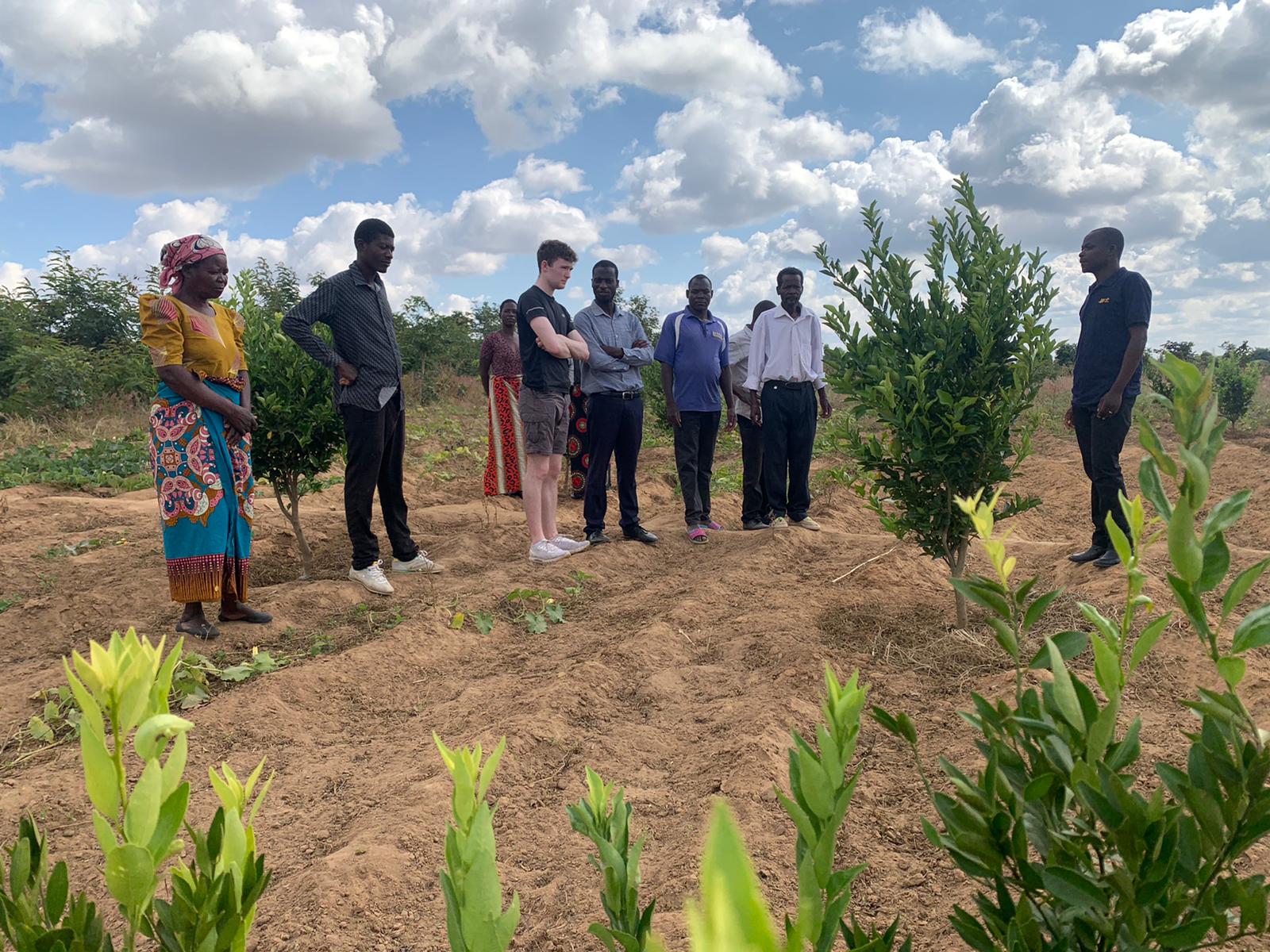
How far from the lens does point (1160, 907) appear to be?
0.80 meters

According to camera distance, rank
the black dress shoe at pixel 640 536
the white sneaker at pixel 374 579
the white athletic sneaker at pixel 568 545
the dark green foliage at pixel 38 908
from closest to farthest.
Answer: the dark green foliage at pixel 38 908, the white sneaker at pixel 374 579, the white athletic sneaker at pixel 568 545, the black dress shoe at pixel 640 536

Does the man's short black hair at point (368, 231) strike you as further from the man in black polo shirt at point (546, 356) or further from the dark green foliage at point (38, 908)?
the dark green foliage at point (38, 908)

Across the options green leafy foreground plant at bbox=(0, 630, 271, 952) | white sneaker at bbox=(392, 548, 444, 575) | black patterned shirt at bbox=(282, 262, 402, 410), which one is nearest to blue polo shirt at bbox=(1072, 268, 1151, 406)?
black patterned shirt at bbox=(282, 262, 402, 410)

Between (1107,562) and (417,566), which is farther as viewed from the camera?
(417,566)

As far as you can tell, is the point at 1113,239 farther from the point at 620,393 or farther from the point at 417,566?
the point at 417,566

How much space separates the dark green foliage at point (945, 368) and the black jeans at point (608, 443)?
2.25 metres

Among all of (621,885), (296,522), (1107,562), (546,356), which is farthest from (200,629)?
(1107,562)

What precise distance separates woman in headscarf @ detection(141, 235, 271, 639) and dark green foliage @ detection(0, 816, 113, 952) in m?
3.47

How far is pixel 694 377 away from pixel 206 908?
5.75 metres

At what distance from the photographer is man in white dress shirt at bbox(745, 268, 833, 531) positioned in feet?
20.0

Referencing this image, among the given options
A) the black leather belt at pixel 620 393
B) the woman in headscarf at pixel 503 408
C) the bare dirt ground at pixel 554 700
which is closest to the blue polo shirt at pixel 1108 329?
the bare dirt ground at pixel 554 700

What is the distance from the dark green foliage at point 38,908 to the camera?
737mm

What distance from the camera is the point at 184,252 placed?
12.6 feet

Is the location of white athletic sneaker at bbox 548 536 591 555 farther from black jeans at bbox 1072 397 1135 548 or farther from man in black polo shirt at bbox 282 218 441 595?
black jeans at bbox 1072 397 1135 548
